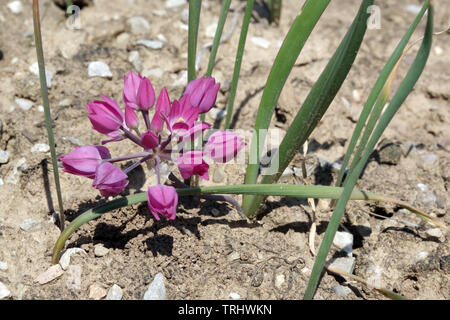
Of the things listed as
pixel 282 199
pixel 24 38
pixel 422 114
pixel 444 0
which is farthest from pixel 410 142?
pixel 24 38

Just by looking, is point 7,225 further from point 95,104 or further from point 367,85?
point 367,85

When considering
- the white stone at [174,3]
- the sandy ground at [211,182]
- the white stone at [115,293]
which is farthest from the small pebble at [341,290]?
the white stone at [174,3]

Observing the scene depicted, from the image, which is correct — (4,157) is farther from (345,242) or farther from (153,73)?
(345,242)

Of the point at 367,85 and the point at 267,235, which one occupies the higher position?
the point at 367,85

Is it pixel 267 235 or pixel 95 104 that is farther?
pixel 267 235

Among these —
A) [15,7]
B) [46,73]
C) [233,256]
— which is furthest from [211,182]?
[15,7]

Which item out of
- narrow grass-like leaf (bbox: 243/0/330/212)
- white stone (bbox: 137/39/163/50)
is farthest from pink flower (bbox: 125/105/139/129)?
white stone (bbox: 137/39/163/50)
